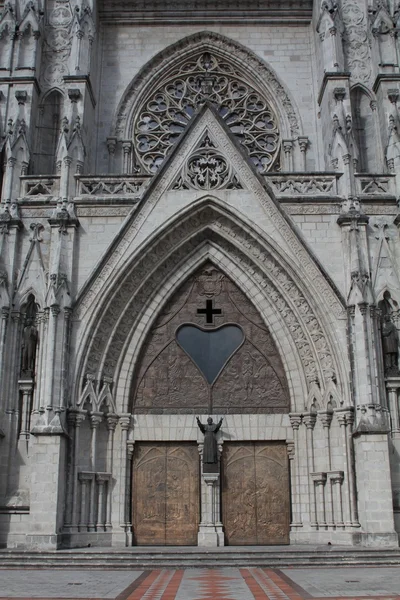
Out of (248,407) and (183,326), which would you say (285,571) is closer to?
(248,407)

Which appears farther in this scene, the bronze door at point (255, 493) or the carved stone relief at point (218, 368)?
the carved stone relief at point (218, 368)

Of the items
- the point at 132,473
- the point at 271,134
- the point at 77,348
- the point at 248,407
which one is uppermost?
the point at 271,134

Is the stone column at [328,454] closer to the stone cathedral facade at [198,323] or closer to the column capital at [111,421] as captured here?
the stone cathedral facade at [198,323]

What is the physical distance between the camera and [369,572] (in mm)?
11109

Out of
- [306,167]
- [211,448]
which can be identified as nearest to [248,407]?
[211,448]

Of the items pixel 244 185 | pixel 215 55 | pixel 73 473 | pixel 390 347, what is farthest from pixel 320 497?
pixel 215 55

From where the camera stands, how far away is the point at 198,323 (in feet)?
55.5

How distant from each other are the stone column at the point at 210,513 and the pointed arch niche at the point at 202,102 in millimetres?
8658

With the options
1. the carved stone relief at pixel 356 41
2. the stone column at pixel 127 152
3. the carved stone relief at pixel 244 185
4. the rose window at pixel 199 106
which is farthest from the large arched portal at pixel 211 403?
the carved stone relief at pixel 356 41

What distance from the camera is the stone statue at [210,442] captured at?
50.7 ft

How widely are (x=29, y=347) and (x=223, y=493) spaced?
5.47 meters

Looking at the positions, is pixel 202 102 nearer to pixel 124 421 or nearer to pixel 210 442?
pixel 124 421

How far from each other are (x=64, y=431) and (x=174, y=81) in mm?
11211

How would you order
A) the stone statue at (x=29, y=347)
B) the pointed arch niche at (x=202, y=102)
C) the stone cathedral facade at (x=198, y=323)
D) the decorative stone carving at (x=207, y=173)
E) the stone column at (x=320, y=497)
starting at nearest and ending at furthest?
the stone cathedral facade at (x=198, y=323) < the stone column at (x=320, y=497) < the stone statue at (x=29, y=347) < the decorative stone carving at (x=207, y=173) < the pointed arch niche at (x=202, y=102)
